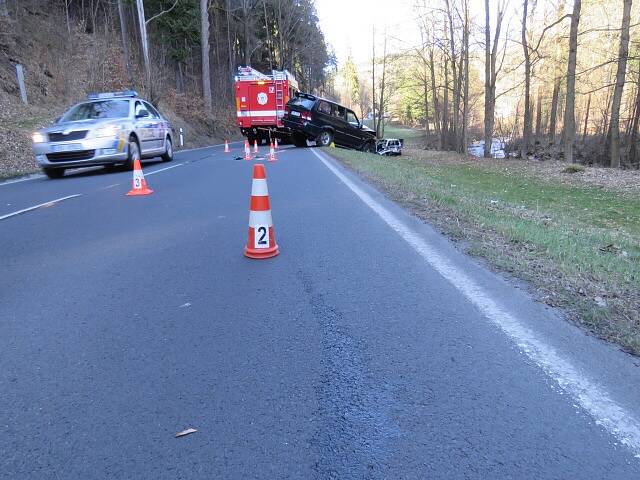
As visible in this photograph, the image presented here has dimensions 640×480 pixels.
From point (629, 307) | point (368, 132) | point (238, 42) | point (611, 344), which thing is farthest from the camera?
point (238, 42)

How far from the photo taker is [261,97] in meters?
27.1

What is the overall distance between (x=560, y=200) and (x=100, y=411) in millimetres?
13256

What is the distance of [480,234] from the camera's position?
19.6 feet

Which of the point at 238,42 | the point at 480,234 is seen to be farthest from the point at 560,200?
the point at 238,42

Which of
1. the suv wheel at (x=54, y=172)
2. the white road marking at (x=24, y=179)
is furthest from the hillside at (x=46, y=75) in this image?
the suv wheel at (x=54, y=172)

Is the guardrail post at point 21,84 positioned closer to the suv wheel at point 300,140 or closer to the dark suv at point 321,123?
the dark suv at point 321,123

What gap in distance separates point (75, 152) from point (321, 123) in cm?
1246

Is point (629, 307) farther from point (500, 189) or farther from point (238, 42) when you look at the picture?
point (238, 42)

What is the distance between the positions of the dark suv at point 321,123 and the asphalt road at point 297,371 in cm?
1739

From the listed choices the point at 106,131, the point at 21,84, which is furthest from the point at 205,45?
the point at 106,131

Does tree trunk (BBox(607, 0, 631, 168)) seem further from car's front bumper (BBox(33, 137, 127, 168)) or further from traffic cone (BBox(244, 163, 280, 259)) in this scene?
traffic cone (BBox(244, 163, 280, 259))

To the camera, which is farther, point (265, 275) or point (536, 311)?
point (265, 275)

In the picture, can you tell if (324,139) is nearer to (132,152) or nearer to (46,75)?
(132,152)

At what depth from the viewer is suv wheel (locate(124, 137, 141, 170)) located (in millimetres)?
13122
